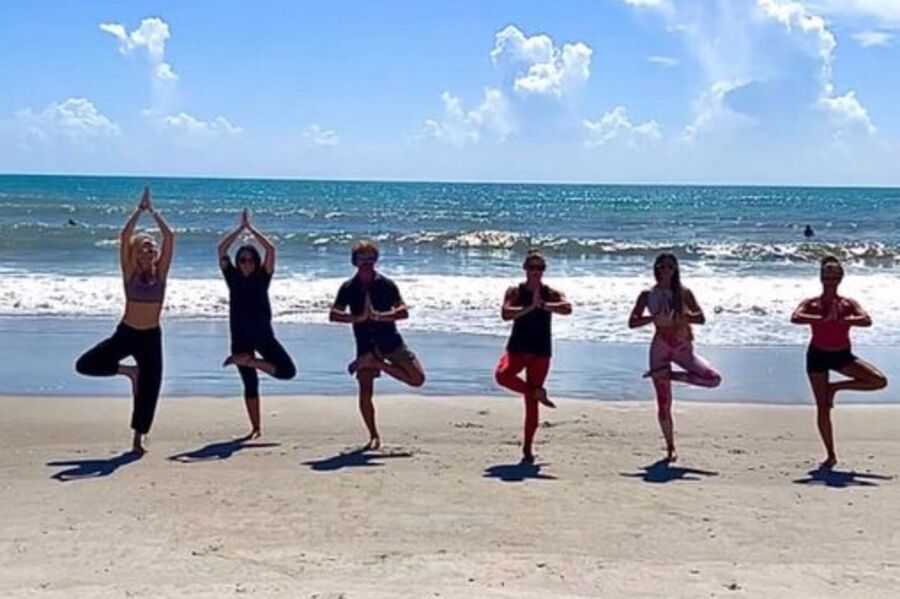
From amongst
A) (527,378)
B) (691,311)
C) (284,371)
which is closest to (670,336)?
(691,311)

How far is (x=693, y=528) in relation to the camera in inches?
262

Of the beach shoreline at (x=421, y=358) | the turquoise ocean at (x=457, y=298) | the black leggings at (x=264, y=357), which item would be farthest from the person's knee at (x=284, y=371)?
the turquoise ocean at (x=457, y=298)

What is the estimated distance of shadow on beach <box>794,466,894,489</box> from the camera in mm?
7848

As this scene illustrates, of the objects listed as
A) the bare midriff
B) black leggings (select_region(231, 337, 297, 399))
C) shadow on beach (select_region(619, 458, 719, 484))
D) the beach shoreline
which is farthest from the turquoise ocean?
shadow on beach (select_region(619, 458, 719, 484))

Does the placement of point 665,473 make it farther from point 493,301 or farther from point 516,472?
point 493,301

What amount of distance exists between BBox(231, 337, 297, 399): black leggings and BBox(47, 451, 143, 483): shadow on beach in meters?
1.04

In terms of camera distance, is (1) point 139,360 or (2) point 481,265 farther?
(2) point 481,265

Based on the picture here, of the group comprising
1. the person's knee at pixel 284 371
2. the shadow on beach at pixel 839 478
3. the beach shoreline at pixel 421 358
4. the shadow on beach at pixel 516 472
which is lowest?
the beach shoreline at pixel 421 358

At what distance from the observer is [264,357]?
9.16 metres

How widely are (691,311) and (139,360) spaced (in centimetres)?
385

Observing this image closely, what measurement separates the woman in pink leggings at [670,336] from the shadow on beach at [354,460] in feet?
5.89

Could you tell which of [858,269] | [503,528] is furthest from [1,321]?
[858,269]

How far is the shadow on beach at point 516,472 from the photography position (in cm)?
787

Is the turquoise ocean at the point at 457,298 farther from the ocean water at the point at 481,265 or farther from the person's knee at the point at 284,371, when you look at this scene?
the person's knee at the point at 284,371
